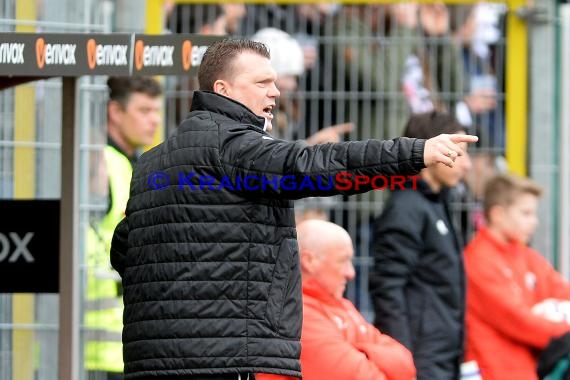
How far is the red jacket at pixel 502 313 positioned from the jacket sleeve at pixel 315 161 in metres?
3.07

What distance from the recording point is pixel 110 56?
585 cm

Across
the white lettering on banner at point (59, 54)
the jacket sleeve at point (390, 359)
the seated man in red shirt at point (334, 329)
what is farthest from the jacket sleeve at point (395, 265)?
the white lettering on banner at point (59, 54)

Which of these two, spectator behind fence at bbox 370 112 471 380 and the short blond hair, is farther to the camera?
the short blond hair

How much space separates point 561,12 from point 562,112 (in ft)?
1.93

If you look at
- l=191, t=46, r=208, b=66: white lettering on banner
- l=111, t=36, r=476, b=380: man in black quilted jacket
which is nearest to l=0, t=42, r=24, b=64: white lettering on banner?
l=191, t=46, r=208, b=66: white lettering on banner

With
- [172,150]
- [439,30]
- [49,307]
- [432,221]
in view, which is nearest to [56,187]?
[49,307]

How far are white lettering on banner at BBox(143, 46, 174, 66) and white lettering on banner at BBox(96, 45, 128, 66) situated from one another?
9 cm

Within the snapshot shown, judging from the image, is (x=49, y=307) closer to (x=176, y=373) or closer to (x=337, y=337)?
(x=337, y=337)

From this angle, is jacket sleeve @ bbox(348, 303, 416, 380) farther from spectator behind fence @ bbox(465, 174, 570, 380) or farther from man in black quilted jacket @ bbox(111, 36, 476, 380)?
spectator behind fence @ bbox(465, 174, 570, 380)

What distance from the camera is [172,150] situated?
16.4ft

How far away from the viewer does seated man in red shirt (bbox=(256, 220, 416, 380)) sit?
5.86 m

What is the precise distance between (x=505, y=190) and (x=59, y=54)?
10.0 ft

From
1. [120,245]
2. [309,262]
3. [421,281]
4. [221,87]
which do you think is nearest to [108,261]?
[309,262]

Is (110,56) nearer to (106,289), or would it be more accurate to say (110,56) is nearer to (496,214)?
(106,289)
